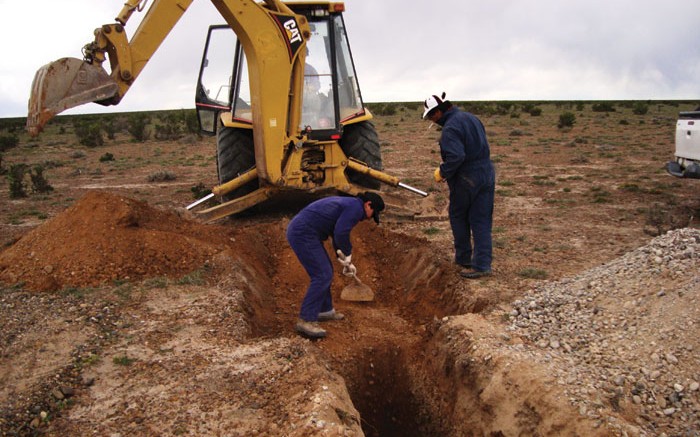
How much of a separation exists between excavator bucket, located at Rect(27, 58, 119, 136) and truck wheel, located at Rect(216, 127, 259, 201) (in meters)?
2.95

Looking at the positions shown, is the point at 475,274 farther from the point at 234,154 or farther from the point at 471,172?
the point at 234,154

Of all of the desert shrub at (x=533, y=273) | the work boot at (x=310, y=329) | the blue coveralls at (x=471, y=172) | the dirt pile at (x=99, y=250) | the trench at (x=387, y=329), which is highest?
the blue coveralls at (x=471, y=172)

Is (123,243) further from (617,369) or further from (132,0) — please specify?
(617,369)

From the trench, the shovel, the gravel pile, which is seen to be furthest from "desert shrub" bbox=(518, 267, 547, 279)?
the shovel

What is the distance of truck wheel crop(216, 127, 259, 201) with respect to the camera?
9211mm

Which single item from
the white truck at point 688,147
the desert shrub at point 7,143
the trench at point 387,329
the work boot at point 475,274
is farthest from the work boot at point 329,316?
the desert shrub at point 7,143

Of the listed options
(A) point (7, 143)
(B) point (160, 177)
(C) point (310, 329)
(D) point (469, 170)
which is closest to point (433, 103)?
(D) point (469, 170)

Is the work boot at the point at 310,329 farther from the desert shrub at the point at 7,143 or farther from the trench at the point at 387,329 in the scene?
the desert shrub at the point at 7,143

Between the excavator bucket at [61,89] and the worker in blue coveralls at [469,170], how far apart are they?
365 centimetres

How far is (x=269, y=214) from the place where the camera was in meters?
10.1

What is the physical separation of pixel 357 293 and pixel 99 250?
2.95 m

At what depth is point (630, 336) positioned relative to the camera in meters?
4.57

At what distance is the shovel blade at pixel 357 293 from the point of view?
6.97 meters

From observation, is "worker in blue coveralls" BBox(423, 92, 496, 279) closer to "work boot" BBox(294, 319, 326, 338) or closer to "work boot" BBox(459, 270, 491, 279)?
"work boot" BBox(459, 270, 491, 279)
